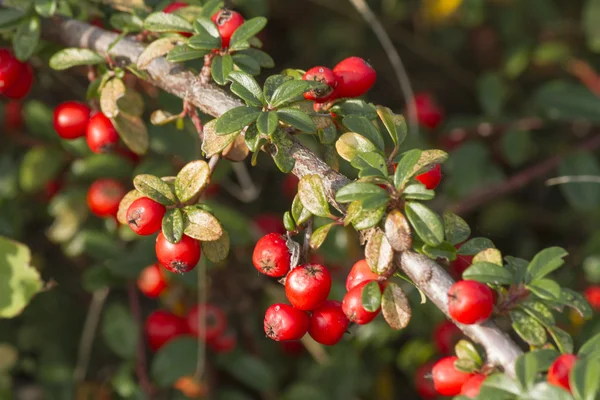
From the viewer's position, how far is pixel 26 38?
6.23 feet

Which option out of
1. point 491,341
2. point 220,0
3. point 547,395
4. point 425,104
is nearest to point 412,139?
point 425,104

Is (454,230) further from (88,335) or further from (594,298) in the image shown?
(88,335)

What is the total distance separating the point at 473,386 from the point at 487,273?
22 cm

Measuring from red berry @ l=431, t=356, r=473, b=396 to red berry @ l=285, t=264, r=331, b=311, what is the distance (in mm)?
298

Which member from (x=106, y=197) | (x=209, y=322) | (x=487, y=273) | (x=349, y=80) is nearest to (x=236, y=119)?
(x=349, y=80)

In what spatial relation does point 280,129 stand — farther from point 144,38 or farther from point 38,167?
point 38,167

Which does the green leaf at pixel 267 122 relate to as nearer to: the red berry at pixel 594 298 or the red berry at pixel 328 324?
the red berry at pixel 328 324

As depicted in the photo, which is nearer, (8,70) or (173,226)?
(173,226)

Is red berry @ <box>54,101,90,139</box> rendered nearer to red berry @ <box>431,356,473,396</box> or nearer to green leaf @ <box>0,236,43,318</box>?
green leaf @ <box>0,236,43,318</box>

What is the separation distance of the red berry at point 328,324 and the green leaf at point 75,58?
0.91 metres

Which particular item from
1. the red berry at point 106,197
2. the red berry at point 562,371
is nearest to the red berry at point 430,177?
the red berry at point 562,371

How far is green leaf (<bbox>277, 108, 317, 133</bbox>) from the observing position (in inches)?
57.5

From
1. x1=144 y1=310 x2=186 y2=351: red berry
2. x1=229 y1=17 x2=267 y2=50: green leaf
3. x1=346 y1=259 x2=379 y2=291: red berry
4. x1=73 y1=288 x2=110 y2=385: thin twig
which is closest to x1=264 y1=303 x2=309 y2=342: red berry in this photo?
x1=346 y1=259 x2=379 y2=291: red berry

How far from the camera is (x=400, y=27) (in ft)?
12.8
